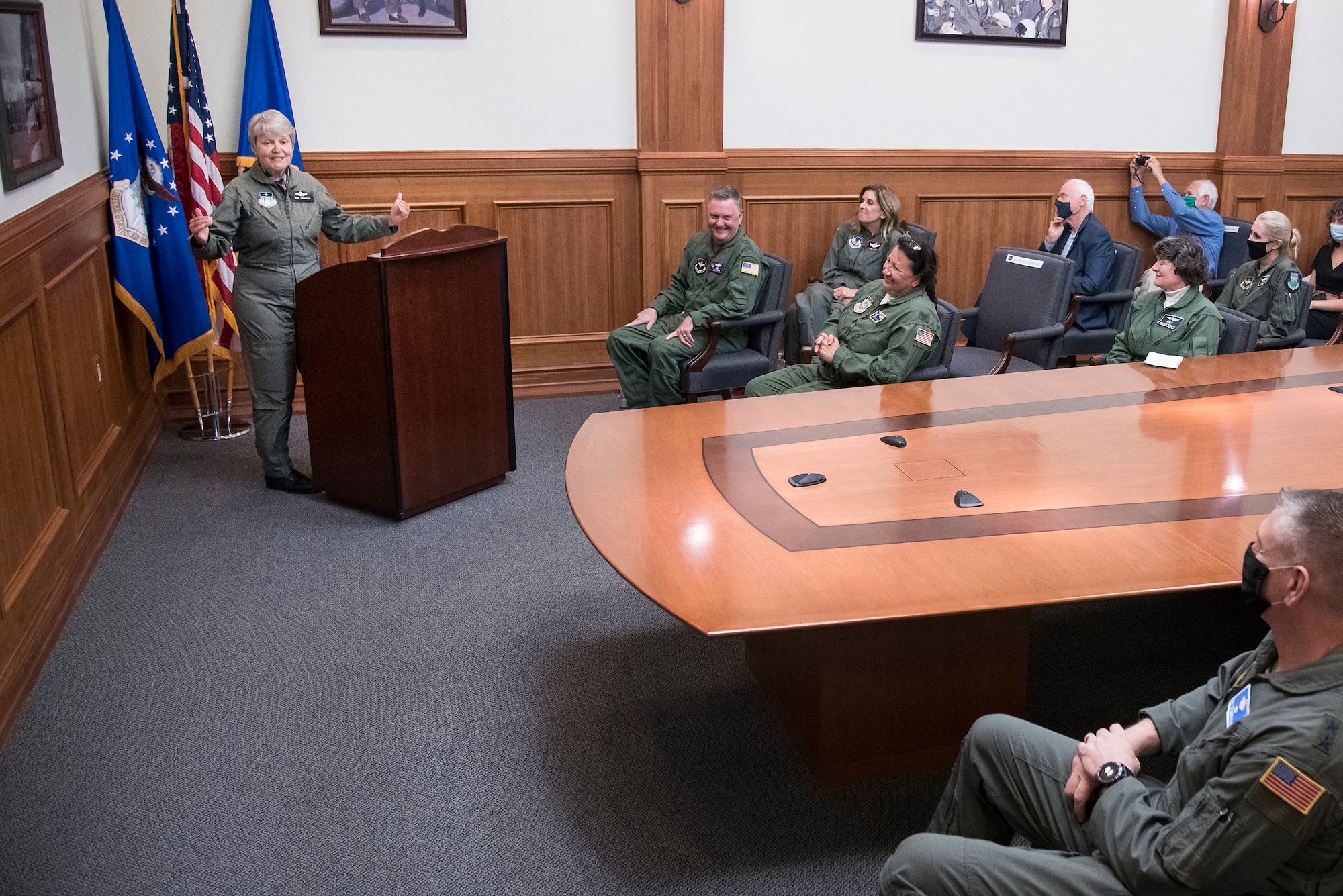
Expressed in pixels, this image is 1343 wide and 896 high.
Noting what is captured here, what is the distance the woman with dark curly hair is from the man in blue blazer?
4.55 ft

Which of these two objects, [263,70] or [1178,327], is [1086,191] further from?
[263,70]

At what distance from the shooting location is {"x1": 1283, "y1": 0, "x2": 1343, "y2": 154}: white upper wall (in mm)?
→ 7086

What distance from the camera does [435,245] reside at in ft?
14.6

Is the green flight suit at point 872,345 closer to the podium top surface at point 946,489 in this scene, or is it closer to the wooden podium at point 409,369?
the podium top surface at point 946,489

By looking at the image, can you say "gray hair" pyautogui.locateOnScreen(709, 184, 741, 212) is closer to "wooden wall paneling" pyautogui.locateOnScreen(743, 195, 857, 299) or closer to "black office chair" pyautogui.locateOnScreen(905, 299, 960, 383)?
"wooden wall paneling" pyautogui.locateOnScreen(743, 195, 857, 299)

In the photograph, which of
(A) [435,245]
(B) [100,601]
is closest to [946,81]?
(A) [435,245]

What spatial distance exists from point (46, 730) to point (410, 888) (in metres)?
1.31

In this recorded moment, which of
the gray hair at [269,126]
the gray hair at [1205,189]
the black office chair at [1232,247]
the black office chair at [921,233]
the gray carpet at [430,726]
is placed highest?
the gray hair at [269,126]

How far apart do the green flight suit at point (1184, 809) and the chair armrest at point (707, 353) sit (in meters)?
3.26

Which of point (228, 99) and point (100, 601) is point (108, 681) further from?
point (228, 99)

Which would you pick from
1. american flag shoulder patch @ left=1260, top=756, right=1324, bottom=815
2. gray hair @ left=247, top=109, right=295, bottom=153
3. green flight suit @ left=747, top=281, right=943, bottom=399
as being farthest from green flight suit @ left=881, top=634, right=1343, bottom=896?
gray hair @ left=247, top=109, right=295, bottom=153

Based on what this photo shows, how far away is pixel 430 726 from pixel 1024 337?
3.29 meters

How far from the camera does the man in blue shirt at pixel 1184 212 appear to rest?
6730mm

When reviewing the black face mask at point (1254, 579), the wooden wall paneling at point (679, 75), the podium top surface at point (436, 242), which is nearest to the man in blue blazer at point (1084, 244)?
the wooden wall paneling at point (679, 75)
